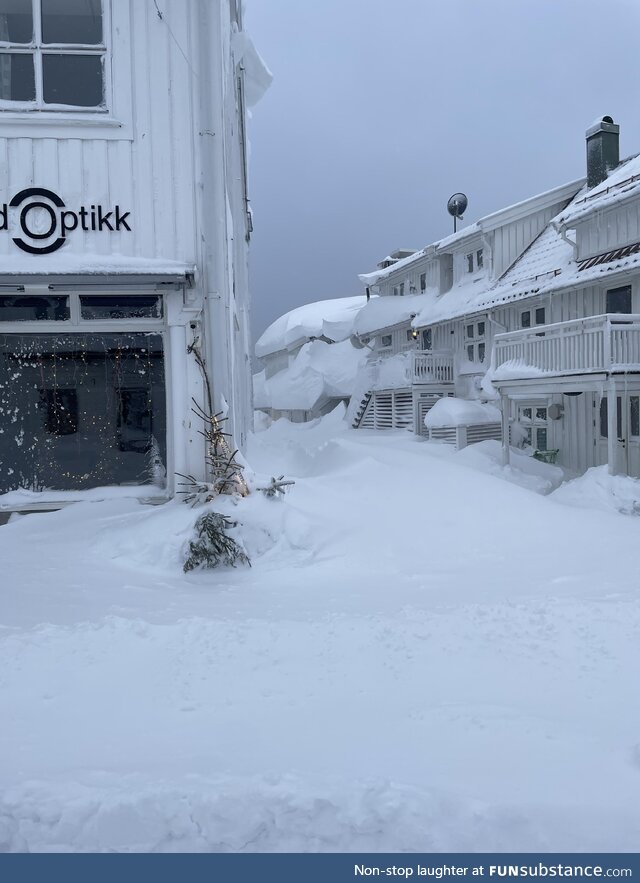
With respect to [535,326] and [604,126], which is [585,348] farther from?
[604,126]

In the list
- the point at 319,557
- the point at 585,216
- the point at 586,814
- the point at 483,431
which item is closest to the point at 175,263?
the point at 319,557

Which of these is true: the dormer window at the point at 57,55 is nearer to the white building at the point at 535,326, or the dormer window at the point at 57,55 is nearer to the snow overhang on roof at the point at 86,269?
the snow overhang on roof at the point at 86,269

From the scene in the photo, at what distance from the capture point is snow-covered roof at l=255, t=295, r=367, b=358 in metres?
42.2

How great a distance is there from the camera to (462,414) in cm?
2109

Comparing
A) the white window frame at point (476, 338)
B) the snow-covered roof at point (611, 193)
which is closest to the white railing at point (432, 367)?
the white window frame at point (476, 338)

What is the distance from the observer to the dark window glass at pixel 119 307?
916 cm

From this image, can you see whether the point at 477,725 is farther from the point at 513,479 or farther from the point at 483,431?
the point at 483,431

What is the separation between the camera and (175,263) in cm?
871

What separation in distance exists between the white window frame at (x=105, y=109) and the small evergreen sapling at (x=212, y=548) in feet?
16.7

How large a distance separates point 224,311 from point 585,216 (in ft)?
39.9

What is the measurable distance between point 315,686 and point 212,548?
115 inches

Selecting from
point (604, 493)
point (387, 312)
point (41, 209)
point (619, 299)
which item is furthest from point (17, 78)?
point (387, 312)

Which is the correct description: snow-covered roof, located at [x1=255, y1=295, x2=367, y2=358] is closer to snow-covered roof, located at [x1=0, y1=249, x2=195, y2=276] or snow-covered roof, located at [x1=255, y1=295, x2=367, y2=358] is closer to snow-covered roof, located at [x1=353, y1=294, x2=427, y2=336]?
snow-covered roof, located at [x1=353, y1=294, x2=427, y2=336]
